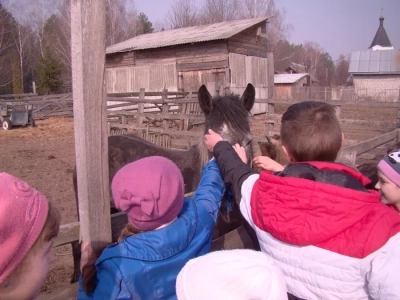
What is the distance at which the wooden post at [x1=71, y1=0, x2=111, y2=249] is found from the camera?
1.47 metres

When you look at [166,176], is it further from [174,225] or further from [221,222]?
[221,222]

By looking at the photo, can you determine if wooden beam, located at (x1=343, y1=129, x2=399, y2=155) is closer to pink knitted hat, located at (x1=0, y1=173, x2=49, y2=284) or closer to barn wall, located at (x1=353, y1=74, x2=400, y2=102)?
pink knitted hat, located at (x1=0, y1=173, x2=49, y2=284)

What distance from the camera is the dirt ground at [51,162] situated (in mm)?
4343

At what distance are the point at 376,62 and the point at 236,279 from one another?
4779 cm

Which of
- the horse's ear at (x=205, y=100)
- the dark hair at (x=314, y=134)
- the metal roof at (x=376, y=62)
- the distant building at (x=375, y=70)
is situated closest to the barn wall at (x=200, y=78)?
the horse's ear at (x=205, y=100)

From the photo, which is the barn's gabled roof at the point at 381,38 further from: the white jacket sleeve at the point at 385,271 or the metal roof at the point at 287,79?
the white jacket sleeve at the point at 385,271

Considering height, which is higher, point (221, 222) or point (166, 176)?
point (166, 176)

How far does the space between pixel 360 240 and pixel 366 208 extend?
0.13 metres

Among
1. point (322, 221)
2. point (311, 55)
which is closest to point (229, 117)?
point (322, 221)

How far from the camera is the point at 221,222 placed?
290 centimetres

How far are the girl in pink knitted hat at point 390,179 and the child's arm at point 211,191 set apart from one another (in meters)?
0.85

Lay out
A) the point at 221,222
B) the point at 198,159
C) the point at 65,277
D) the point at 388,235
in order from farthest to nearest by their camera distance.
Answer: the point at 65,277, the point at 198,159, the point at 221,222, the point at 388,235

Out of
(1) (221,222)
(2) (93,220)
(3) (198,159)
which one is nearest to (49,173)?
(3) (198,159)

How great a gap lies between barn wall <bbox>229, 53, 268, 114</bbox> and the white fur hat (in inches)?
700
